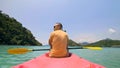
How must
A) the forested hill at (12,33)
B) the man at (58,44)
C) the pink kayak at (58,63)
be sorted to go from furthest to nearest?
1. the forested hill at (12,33)
2. the man at (58,44)
3. the pink kayak at (58,63)

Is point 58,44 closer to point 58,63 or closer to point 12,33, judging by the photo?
point 58,63

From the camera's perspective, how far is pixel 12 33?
298ft

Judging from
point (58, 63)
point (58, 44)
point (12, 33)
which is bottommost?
point (58, 63)

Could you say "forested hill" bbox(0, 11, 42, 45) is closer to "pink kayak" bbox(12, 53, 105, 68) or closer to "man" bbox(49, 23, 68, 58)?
"man" bbox(49, 23, 68, 58)

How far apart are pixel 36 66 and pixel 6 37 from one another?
262 feet

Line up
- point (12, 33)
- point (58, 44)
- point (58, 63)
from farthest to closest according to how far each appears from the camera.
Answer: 1. point (12, 33)
2. point (58, 44)
3. point (58, 63)

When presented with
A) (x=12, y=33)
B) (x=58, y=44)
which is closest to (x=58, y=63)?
(x=58, y=44)

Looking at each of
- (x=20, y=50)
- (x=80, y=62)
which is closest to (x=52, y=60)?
(x=80, y=62)

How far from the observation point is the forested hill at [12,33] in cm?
8356

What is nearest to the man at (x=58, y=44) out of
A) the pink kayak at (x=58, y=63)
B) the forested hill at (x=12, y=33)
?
the pink kayak at (x=58, y=63)

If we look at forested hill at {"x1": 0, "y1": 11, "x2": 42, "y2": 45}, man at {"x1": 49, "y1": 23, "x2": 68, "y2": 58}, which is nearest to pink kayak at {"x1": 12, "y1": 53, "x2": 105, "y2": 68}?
man at {"x1": 49, "y1": 23, "x2": 68, "y2": 58}

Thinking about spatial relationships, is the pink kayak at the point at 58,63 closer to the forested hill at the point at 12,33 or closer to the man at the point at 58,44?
the man at the point at 58,44

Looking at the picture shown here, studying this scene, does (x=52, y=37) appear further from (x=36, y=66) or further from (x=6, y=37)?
(x=6, y=37)

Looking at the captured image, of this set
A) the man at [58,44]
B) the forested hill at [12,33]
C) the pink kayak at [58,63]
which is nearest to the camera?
the pink kayak at [58,63]
